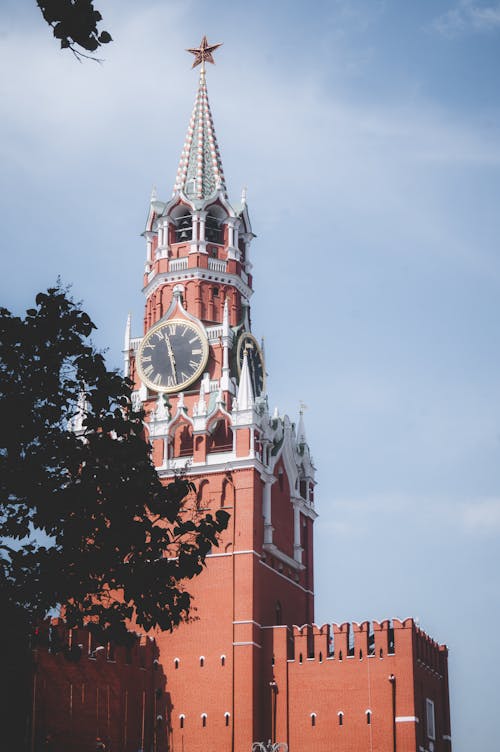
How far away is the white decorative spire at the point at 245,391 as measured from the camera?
51812mm

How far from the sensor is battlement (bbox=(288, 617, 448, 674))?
47.4 meters

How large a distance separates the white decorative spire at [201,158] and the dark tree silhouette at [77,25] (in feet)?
141

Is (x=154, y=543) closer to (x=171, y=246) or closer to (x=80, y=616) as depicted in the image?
(x=80, y=616)

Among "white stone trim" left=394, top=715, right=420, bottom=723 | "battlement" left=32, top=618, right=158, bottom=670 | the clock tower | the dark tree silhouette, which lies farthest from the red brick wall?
the dark tree silhouette

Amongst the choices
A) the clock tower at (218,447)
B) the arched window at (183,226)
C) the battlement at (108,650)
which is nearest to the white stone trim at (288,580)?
the clock tower at (218,447)

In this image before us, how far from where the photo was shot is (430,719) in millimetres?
49188

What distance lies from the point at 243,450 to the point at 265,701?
401 inches

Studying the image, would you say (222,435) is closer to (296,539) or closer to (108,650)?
(296,539)

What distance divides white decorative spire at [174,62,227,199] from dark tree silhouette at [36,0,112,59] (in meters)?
42.9

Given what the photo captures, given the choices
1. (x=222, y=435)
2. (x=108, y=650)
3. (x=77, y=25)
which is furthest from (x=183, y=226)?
(x=77, y=25)

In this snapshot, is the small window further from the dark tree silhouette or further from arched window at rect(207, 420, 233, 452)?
the dark tree silhouette

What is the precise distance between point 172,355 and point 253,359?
13.0 ft

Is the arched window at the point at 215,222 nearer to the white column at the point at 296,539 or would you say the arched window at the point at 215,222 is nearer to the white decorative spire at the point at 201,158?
the white decorative spire at the point at 201,158

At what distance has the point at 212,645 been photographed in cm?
4894
